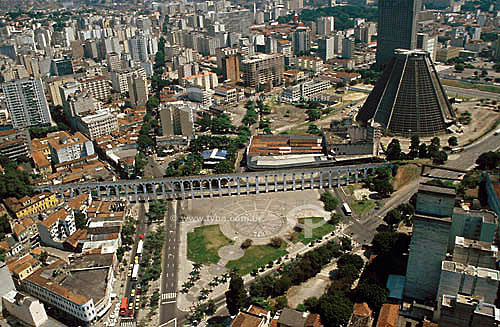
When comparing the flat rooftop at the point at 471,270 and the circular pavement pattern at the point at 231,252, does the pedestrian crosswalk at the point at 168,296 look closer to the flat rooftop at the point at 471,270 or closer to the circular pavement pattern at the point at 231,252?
the circular pavement pattern at the point at 231,252

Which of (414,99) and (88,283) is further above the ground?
(414,99)

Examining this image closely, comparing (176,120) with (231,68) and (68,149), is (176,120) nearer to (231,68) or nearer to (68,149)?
(68,149)

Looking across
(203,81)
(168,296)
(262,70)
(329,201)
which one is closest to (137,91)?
(203,81)

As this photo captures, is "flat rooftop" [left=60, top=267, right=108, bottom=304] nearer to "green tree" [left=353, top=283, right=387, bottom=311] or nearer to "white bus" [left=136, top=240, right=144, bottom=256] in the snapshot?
"white bus" [left=136, top=240, right=144, bottom=256]

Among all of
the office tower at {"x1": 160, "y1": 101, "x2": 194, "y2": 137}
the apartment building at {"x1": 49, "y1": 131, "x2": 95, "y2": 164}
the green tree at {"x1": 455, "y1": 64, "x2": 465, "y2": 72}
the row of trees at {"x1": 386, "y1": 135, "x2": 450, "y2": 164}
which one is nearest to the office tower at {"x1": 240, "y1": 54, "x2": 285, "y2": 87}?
the office tower at {"x1": 160, "y1": 101, "x2": 194, "y2": 137}

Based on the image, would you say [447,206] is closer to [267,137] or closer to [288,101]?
[267,137]


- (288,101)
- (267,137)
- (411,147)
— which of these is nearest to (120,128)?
(267,137)

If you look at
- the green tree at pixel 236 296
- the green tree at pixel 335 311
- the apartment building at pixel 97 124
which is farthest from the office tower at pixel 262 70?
the green tree at pixel 335 311
